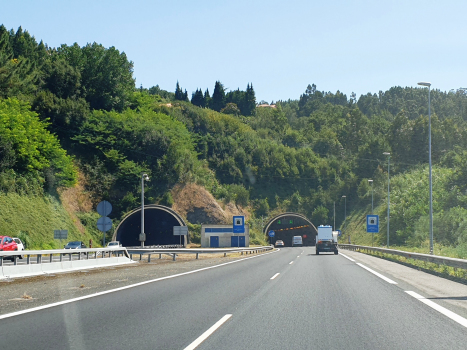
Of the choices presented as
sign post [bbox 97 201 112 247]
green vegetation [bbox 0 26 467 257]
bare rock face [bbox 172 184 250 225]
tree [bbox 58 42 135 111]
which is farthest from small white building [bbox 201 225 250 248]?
sign post [bbox 97 201 112 247]

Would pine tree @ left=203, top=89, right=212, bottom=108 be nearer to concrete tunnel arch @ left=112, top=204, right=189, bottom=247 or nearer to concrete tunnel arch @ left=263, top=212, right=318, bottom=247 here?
concrete tunnel arch @ left=263, top=212, right=318, bottom=247

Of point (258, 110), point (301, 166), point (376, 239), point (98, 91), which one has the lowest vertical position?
point (376, 239)

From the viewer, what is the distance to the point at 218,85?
169m

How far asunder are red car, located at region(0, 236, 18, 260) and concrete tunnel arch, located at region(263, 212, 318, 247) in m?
65.6

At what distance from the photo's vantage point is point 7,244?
3131 centimetres

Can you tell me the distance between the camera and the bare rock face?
7825 centimetres

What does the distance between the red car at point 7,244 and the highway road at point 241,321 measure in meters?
19.5

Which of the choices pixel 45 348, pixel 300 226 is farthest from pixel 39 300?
pixel 300 226

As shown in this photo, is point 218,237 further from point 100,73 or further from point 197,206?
point 100,73

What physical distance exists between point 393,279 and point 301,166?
315 ft

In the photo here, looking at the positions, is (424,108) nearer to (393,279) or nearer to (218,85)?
(218,85)

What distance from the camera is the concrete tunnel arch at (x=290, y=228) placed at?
96.0m

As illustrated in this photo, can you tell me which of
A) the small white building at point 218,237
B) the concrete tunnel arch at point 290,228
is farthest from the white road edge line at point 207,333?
the concrete tunnel arch at point 290,228

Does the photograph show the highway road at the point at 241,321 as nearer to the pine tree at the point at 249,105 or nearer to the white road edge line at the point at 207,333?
the white road edge line at the point at 207,333
